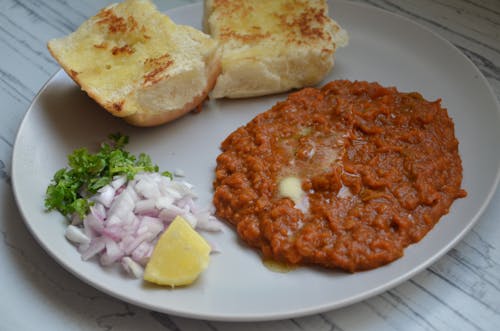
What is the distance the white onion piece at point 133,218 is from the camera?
10.2 ft

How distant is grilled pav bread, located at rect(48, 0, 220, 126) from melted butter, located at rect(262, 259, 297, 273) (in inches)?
50.9

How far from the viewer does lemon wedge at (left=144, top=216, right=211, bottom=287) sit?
2.94 m

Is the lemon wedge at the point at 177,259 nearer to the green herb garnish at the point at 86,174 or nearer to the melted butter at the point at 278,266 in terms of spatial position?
the melted butter at the point at 278,266

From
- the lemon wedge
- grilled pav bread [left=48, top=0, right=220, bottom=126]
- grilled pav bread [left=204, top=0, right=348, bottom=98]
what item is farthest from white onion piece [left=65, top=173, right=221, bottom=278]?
grilled pav bread [left=204, top=0, right=348, bottom=98]

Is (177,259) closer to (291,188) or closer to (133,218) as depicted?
(133,218)

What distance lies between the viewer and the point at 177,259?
9.70 ft

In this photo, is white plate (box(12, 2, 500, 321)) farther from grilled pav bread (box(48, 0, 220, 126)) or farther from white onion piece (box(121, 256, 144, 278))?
grilled pav bread (box(48, 0, 220, 126))

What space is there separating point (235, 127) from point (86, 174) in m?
1.03

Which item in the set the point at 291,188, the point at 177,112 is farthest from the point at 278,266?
the point at 177,112

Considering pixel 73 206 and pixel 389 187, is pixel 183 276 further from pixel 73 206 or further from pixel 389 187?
pixel 389 187

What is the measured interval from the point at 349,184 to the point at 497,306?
980mm

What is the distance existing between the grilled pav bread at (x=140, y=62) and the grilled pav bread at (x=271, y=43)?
148 mm

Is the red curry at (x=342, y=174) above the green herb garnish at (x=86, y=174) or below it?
above

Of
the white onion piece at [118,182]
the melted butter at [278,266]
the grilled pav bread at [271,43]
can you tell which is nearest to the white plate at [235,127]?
the melted butter at [278,266]
